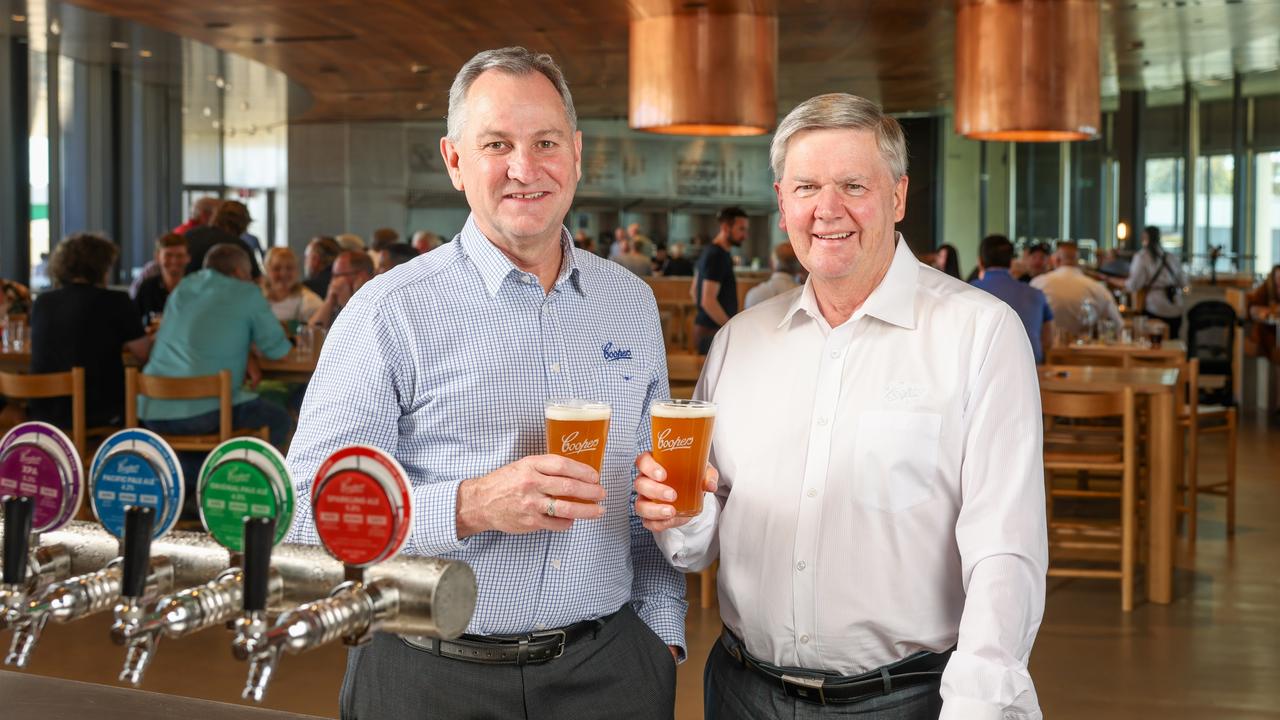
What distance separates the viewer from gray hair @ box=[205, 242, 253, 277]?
18.5 ft

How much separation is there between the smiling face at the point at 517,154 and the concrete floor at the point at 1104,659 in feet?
8.00

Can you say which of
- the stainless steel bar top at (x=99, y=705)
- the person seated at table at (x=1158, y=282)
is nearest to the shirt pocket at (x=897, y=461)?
the stainless steel bar top at (x=99, y=705)

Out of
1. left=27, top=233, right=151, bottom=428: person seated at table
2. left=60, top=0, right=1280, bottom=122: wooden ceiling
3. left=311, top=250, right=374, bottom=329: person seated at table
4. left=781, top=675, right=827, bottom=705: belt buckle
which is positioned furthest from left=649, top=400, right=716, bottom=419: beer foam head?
left=60, top=0, right=1280, bottom=122: wooden ceiling

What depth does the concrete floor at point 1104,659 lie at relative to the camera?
3916 millimetres

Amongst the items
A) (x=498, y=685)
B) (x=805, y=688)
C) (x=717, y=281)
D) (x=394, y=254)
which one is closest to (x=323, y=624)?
(x=498, y=685)

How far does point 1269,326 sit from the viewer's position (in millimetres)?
10875

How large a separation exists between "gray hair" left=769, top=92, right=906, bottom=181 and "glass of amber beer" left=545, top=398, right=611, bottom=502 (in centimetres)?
50

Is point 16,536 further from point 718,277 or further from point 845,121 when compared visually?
point 718,277

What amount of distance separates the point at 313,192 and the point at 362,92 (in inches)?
252

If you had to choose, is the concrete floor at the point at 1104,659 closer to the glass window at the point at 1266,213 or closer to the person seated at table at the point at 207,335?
the person seated at table at the point at 207,335

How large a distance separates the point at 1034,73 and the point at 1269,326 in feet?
16.9

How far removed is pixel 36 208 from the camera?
13.4 m

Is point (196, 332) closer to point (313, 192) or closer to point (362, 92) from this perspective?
point (362, 92)

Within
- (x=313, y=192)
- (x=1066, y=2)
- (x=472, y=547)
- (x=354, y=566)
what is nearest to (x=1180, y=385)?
(x=1066, y=2)
